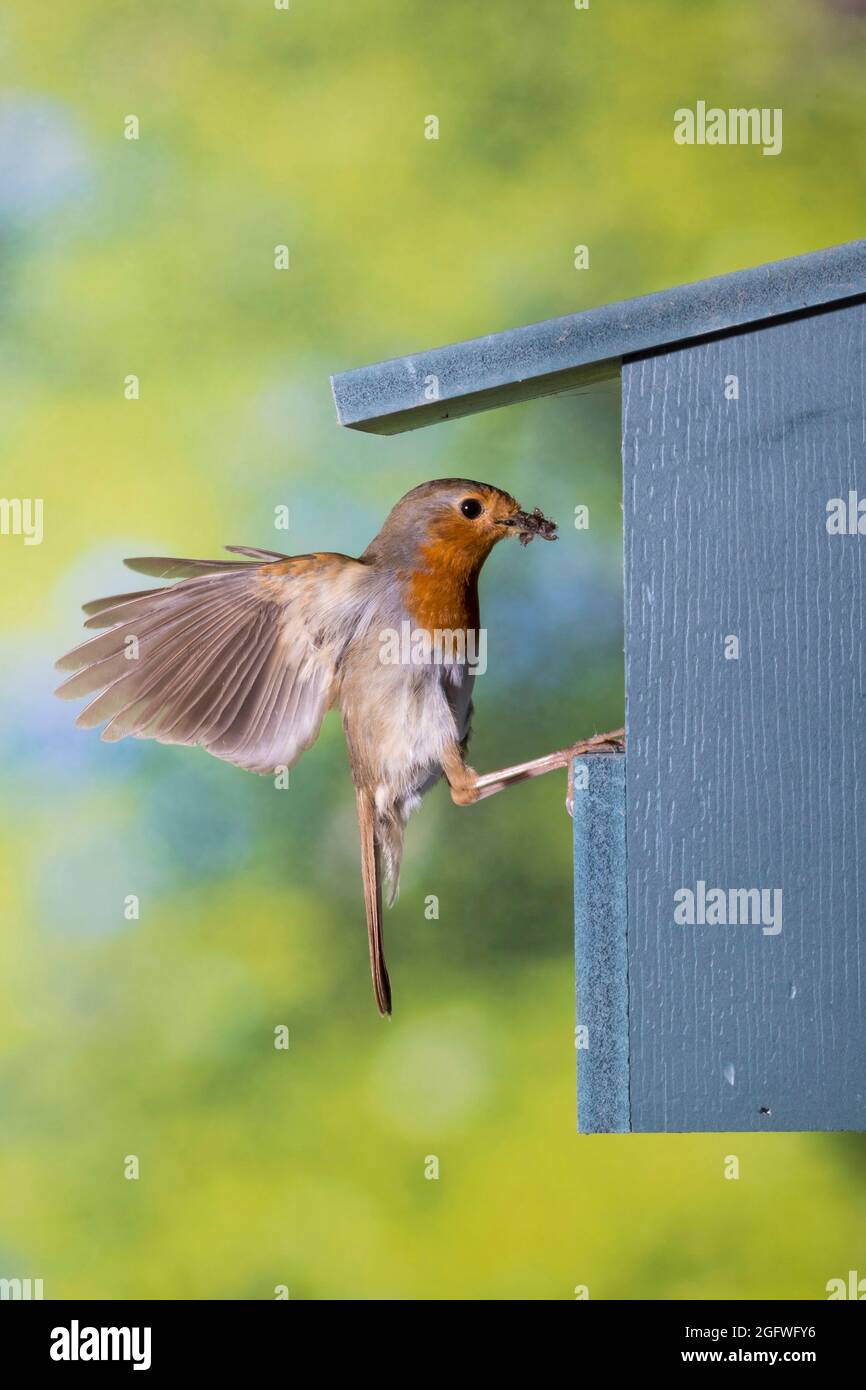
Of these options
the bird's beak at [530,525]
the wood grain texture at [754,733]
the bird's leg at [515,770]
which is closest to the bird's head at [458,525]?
the bird's beak at [530,525]

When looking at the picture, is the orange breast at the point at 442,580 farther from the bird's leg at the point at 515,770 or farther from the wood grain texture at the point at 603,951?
the wood grain texture at the point at 603,951

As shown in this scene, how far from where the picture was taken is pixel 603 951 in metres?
1.09

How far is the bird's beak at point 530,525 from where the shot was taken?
4.38 feet

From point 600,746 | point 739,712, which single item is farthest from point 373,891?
point 739,712

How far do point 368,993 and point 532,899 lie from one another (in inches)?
10.5

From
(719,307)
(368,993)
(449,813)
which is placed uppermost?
(719,307)

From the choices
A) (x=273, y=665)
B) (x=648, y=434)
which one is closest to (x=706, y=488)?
(x=648, y=434)

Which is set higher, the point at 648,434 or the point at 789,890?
the point at 648,434

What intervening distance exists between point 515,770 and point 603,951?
22 cm

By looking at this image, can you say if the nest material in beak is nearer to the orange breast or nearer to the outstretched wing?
the orange breast

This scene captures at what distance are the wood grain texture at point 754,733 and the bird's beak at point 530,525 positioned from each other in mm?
257

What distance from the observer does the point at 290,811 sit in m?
2.17

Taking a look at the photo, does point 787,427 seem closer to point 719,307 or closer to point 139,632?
point 719,307

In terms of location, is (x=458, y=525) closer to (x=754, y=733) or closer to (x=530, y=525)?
(x=530, y=525)
